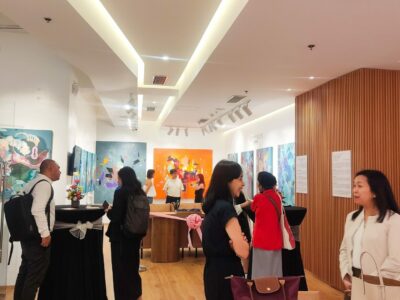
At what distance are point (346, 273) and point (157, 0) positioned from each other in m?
2.99

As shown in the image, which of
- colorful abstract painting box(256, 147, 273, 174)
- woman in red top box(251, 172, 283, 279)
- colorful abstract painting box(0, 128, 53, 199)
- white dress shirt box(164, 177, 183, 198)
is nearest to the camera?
woman in red top box(251, 172, 283, 279)

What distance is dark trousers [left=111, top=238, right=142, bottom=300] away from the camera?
4121 mm

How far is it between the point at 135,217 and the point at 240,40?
2.17 meters

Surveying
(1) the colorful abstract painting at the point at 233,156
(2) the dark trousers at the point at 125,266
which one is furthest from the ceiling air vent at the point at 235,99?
(1) the colorful abstract painting at the point at 233,156

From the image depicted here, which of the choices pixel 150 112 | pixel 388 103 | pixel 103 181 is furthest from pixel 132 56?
pixel 103 181

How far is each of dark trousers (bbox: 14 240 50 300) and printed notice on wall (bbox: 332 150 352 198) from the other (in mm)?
3770

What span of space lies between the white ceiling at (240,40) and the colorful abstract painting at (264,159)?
2.51 meters

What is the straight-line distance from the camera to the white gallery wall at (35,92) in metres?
5.36

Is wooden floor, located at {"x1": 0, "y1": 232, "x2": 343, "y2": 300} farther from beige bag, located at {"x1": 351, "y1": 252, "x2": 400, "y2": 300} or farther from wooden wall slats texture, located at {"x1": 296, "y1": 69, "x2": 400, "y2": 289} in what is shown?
beige bag, located at {"x1": 351, "y1": 252, "x2": 400, "y2": 300}

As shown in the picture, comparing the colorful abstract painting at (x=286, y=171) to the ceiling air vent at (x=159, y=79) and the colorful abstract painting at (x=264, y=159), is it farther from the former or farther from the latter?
the ceiling air vent at (x=159, y=79)

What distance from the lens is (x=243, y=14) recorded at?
134 inches

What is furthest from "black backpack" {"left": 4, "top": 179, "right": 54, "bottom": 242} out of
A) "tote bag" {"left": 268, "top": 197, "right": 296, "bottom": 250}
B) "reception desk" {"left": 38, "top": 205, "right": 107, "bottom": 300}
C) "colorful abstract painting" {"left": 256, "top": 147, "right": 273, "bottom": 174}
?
"colorful abstract painting" {"left": 256, "top": 147, "right": 273, "bottom": 174}

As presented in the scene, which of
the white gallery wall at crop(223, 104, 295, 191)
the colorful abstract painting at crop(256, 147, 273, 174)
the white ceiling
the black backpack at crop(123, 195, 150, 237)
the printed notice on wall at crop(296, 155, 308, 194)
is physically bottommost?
the black backpack at crop(123, 195, 150, 237)

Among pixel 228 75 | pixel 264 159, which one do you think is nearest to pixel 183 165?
pixel 264 159
